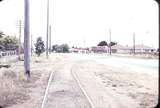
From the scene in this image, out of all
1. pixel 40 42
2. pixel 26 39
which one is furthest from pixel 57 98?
pixel 40 42

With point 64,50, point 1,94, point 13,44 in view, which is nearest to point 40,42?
point 13,44

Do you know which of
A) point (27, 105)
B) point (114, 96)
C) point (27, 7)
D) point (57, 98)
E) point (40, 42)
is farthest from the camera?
point (40, 42)

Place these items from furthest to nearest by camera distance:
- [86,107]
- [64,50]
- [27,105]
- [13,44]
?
[64,50]
[13,44]
[27,105]
[86,107]

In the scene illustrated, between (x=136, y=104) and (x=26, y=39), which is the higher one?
(x=26, y=39)

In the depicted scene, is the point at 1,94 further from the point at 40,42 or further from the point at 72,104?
the point at 40,42

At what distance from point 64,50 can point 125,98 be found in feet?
375

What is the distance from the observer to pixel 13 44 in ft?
220

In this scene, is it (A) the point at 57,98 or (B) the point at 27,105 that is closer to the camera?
(B) the point at 27,105

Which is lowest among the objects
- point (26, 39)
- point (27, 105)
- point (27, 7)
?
point (27, 105)

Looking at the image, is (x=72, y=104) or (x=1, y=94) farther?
(x=1, y=94)

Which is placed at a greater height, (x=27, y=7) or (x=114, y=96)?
(x=27, y=7)

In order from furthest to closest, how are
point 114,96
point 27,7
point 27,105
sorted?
point 27,7, point 114,96, point 27,105

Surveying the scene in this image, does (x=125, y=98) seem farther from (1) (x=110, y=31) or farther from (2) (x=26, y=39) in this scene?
(1) (x=110, y=31)

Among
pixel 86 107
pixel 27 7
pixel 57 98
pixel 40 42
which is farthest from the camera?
pixel 40 42
